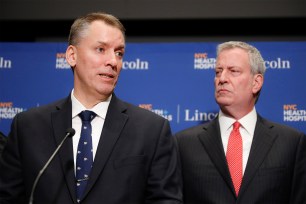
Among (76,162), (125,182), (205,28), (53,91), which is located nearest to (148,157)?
(125,182)

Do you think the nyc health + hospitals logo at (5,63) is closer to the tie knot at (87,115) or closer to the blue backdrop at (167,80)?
the blue backdrop at (167,80)

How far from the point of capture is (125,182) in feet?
7.04

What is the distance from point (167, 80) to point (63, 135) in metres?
1.74

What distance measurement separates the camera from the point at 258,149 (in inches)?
105

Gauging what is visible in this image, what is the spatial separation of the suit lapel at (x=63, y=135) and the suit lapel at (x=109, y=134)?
10 cm

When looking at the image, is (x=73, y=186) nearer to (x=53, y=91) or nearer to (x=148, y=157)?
(x=148, y=157)

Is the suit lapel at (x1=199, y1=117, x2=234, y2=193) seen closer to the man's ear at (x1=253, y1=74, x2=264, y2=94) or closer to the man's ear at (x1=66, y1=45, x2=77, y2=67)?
the man's ear at (x1=253, y1=74, x2=264, y2=94)

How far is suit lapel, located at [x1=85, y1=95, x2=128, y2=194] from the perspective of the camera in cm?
210

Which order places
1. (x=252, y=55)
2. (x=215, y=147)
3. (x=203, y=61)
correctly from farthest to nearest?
(x=203, y=61) → (x=252, y=55) → (x=215, y=147)

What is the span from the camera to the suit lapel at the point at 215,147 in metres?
2.61

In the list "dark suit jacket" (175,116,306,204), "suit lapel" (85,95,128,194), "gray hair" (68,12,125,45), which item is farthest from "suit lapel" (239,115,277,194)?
"gray hair" (68,12,125,45)

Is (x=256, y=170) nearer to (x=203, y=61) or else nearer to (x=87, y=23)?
(x=87, y=23)

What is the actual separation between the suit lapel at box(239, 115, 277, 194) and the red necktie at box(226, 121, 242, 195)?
6 centimetres

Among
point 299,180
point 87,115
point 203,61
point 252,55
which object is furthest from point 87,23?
point 203,61
